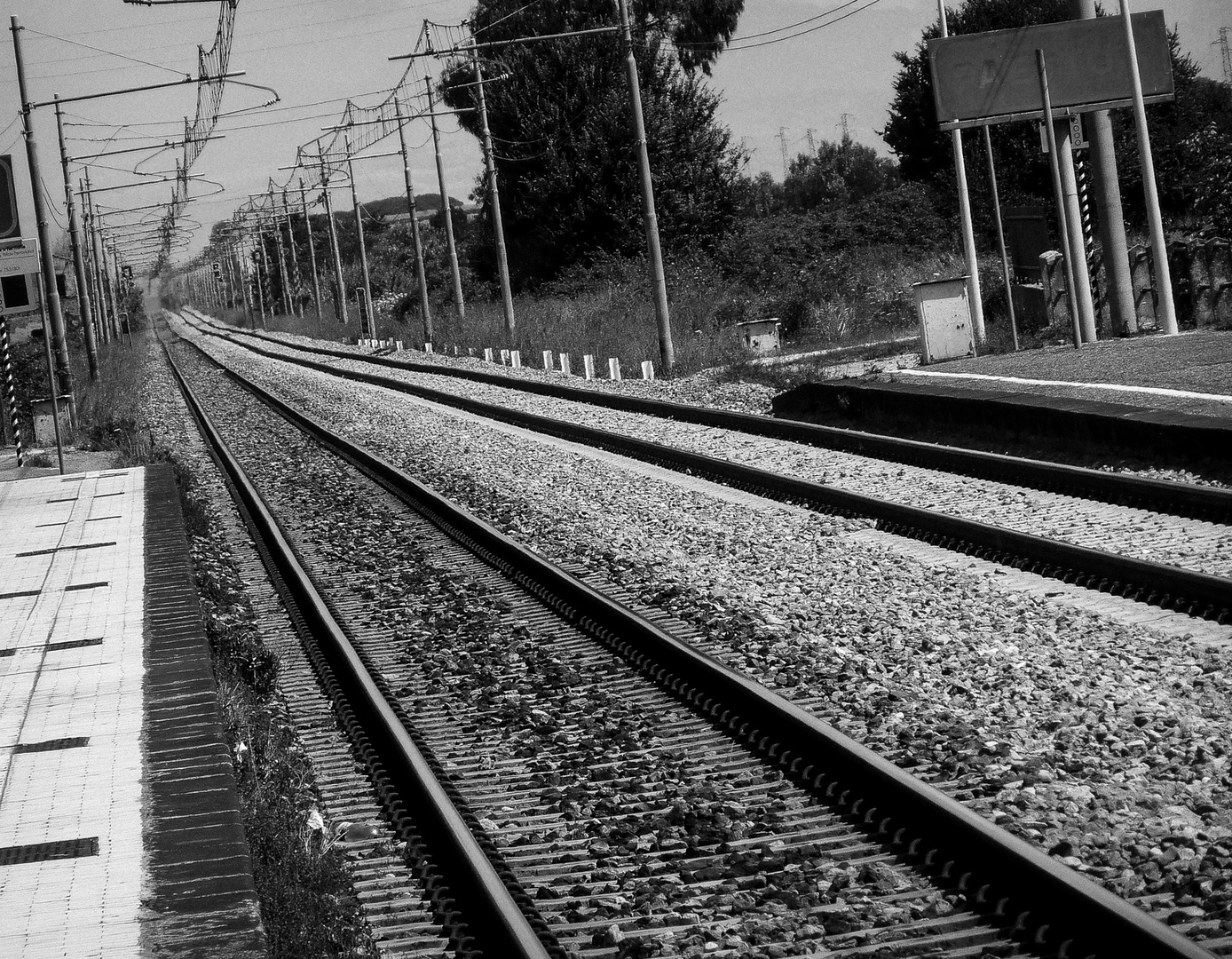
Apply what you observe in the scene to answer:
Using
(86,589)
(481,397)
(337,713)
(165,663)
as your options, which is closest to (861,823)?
(337,713)

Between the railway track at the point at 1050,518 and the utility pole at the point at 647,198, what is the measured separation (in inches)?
459

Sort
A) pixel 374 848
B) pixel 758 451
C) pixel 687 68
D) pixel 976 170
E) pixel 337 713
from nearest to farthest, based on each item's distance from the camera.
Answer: pixel 374 848 < pixel 337 713 < pixel 758 451 < pixel 976 170 < pixel 687 68

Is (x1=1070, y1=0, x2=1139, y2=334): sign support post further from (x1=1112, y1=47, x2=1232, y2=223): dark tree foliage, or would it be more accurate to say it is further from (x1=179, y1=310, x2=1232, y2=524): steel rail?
(x1=1112, y1=47, x2=1232, y2=223): dark tree foliage

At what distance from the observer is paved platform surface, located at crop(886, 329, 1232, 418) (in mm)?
14156

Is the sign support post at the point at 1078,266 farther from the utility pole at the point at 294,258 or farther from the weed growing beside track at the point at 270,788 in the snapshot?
the utility pole at the point at 294,258

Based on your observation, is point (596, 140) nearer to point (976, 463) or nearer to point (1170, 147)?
point (1170, 147)

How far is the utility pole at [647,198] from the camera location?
1054 inches

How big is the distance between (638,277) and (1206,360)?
101ft

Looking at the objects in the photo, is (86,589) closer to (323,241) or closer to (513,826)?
(513,826)

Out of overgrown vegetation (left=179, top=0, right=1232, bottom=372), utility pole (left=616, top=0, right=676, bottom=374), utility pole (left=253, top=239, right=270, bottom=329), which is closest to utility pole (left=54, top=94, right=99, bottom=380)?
overgrown vegetation (left=179, top=0, right=1232, bottom=372)

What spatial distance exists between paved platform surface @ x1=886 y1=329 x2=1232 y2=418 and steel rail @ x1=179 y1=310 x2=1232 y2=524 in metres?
1.71

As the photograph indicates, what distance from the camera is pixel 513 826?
559cm

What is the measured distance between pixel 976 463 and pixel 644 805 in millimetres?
7989

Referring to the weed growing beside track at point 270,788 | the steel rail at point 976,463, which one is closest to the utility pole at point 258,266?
the steel rail at point 976,463
